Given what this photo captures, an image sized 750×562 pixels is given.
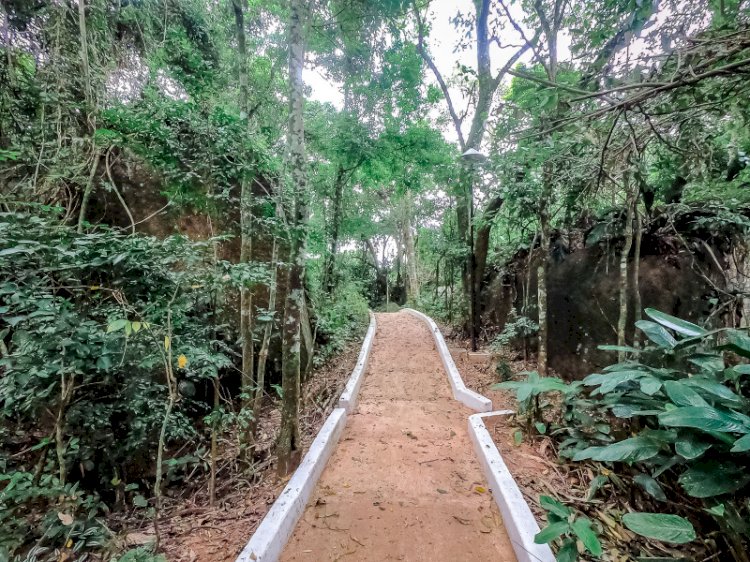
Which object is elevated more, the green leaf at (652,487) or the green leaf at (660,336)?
the green leaf at (660,336)

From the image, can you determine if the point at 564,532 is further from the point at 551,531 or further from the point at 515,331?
the point at 515,331

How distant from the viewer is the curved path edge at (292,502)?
93.3 inches

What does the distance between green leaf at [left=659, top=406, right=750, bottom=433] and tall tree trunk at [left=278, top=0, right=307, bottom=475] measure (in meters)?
3.05

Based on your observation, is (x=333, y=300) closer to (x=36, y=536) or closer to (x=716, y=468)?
(x=36, y=536)

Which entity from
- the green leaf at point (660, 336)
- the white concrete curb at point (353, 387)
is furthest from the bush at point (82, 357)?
the green leaf at point (660, 336)

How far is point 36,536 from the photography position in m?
2.60

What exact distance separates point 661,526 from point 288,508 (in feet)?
8.32

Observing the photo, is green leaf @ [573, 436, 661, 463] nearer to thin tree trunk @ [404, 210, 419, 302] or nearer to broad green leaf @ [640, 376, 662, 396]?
broad green leaf @ [640, 376, 662, 396]

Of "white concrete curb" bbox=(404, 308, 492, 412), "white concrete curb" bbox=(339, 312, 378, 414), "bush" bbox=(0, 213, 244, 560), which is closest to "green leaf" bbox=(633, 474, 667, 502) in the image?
"white concrete curb" bbox=(404, 308, 492, 412)

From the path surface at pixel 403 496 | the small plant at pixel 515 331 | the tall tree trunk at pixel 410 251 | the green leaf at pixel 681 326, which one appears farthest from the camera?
the tall tree trunk at pixel 410 251

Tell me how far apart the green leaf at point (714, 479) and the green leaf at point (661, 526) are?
5.5 inches

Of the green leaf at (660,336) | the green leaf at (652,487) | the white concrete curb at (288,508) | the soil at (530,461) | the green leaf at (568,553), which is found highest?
the green leaf at (660,336)

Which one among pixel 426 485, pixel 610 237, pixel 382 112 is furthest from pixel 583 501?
pixel 382 112

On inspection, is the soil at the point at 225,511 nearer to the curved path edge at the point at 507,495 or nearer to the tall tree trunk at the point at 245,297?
the tall tree trunk at the point at 245,297
